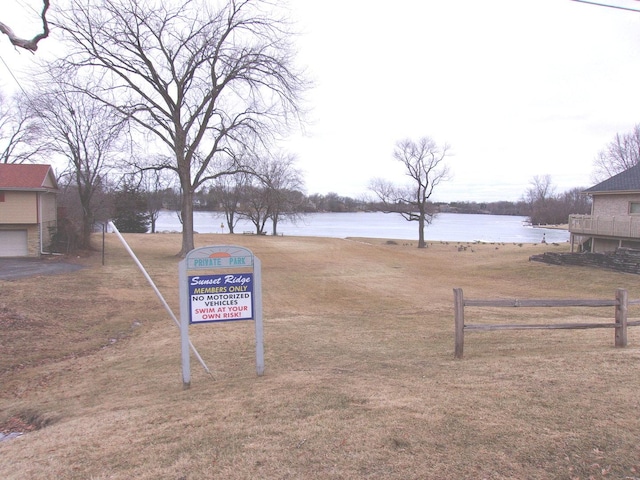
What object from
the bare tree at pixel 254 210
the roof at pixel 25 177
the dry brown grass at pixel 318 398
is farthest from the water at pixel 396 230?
the dry brown grass at pixel 318 398

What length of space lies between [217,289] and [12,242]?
24963 mm

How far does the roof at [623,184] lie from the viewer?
27609mm

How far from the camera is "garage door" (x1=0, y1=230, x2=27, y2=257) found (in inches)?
1016

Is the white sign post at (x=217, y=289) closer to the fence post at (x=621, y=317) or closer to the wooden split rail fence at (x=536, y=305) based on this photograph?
the wooden split rail fence at (x=536, y=305)

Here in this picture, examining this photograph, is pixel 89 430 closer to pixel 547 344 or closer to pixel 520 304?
A: pixel 520 304

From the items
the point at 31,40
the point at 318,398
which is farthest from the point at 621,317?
the point at 31,40

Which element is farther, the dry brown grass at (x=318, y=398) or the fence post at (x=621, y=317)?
the fence post at (x=621, y=317)

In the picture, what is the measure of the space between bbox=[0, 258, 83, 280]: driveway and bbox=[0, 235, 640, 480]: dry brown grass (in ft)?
21.3

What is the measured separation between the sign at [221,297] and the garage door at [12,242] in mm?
24510

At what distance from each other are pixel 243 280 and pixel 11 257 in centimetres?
2479

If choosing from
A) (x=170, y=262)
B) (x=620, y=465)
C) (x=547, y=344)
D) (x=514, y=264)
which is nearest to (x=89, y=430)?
(x=620, y=465)

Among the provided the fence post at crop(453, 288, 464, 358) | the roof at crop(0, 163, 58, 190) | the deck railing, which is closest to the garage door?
the roof at crop(0, 163, 58, 190)

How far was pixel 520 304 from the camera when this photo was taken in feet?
24.6

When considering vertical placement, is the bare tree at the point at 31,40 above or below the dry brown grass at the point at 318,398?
above
